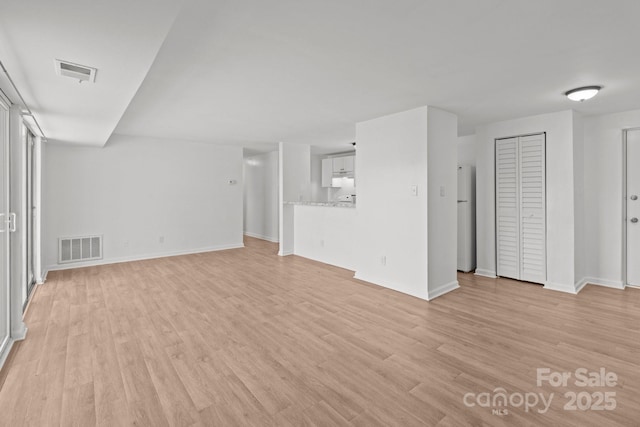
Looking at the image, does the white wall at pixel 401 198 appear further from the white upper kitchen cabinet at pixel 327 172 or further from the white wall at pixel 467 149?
the white upper kitchen cabinet at pixel 327 172

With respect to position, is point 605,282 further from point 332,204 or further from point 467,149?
point 332,204

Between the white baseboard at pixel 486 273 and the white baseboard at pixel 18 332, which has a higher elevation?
the white baseboard at pixel 486 273

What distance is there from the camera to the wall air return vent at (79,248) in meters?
5.36

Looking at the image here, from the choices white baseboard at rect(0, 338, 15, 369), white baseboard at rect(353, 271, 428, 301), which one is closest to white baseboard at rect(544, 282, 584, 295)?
white baseboard at rect(353, 271, 428, 301)

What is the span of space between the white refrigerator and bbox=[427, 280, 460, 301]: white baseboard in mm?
995

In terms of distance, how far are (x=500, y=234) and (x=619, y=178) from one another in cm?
160

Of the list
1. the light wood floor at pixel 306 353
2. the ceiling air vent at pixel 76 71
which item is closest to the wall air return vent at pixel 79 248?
the light wood floor at pixel 306 353

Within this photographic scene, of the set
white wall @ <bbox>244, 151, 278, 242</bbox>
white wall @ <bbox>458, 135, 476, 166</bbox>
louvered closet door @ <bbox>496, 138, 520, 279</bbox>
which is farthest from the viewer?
white wall @ <bbox>244, 151, 278, 242</bbox>

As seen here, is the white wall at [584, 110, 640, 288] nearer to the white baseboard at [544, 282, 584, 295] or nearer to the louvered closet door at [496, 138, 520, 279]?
the white baseboard at [544, 282, 584, 295]

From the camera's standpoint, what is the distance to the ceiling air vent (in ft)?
6.70

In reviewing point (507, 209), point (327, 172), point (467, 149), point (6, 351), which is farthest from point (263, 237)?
Answer: point (6, 351)

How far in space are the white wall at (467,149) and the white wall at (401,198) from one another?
1912 mm

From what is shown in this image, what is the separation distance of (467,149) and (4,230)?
6425 millimetres

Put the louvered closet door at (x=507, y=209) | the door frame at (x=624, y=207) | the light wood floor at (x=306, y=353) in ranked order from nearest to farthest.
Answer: the light wood floor at (x=306, y=353), the door frame at (x=624, y=207), the louvered closet door at (x=507, y=209)
